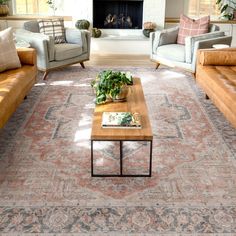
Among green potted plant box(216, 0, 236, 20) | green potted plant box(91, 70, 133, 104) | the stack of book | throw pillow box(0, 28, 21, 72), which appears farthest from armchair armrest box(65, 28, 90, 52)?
the stack of book

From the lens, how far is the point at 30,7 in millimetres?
8008

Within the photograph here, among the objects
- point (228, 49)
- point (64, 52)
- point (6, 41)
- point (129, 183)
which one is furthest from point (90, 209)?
point (64, 52)

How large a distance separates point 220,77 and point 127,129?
1928 millimetres

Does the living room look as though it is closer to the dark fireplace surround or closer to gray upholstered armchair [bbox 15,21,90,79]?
gray upholstered armchair [bbox 15,21,90,79]

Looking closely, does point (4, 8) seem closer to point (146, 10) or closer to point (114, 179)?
point (146, 10)

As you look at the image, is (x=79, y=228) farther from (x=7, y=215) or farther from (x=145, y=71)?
(x=145, y=71)

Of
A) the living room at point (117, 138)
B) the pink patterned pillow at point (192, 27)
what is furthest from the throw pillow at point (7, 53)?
the pink patterned pillow at point (192, 27)

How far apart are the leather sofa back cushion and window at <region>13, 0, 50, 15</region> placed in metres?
4.24

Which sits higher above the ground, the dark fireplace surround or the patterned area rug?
the dark fireplace surround

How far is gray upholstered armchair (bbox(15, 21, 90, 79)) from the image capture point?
18.3 feet

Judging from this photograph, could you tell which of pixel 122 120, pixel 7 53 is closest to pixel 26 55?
pixel 7 53

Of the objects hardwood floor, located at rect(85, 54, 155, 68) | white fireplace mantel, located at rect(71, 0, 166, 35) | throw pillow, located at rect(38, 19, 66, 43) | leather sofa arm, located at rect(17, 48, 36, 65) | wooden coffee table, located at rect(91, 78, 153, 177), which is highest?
white fireplace mantel, located at rect(71, 0, 166, 35)

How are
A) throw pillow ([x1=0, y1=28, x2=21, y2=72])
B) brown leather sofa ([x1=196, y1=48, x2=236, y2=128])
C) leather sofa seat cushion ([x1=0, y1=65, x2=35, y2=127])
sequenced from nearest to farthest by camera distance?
1. leather sofa seat cushion ([x1=0, y1=65, x2=35, y2=127])
2. brown leather sofa ([x1=196, y1=48, x2=236, y2=128])
3. throw pillow ([x1=0, y1=28, x2=21, y2=72])

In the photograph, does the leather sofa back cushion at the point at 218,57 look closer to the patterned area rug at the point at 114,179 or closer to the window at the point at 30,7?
the patterned area rug at the point at 114,179
